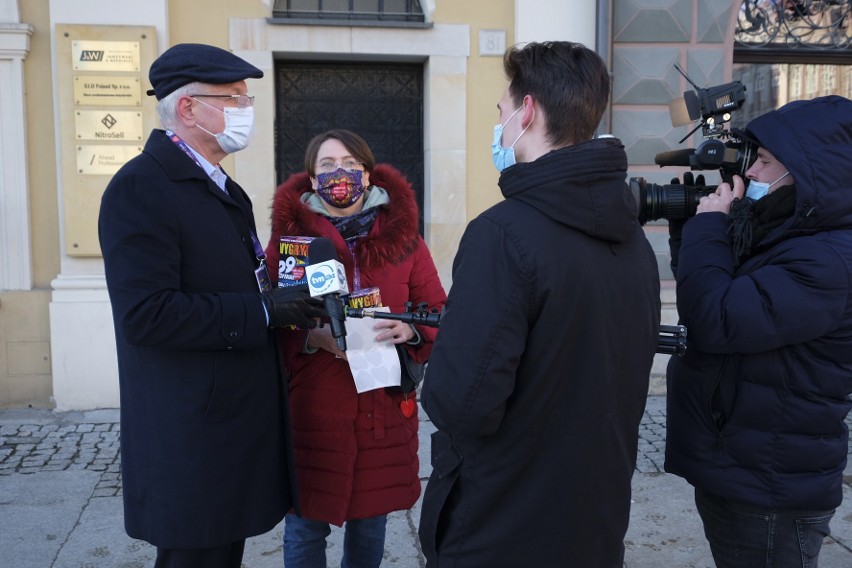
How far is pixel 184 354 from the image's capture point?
2.36m

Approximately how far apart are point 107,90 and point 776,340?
5066 millimetres

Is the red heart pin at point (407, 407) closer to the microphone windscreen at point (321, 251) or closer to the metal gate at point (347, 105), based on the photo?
the microphone windscreen at point (321, 251)

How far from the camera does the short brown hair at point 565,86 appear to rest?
1.89 m

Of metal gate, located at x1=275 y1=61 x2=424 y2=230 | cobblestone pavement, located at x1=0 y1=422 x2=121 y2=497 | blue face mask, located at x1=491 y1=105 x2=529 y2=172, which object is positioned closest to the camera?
blue face mask, located at x1=491 y1=105 x2=529 y2=172

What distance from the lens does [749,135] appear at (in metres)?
2.51

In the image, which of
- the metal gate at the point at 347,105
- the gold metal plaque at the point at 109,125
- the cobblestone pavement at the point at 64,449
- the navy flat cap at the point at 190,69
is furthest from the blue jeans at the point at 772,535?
the gold metal plaque at the point at 109,125

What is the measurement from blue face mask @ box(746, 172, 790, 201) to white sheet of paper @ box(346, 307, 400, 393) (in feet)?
3.99

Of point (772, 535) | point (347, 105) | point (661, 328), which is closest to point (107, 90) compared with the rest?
point (347, 105)

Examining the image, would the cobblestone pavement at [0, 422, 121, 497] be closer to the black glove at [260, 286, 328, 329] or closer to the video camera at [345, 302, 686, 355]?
the black glove at [260, 286, 328, 329]

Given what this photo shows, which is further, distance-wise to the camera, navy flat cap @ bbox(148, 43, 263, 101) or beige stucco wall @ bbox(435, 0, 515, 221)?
beige stucco wall @ bbox(435, 0, 515, 221)

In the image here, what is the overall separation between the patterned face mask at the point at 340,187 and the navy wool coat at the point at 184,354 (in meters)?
0.54

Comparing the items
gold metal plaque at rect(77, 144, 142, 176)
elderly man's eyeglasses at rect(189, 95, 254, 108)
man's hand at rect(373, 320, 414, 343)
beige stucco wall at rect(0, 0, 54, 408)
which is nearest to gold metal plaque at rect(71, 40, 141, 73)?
beige stucco wall at rect(0, 0, 54, 408)

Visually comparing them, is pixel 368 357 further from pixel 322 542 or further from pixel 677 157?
pixel 677 157

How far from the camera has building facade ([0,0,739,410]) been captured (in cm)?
579
